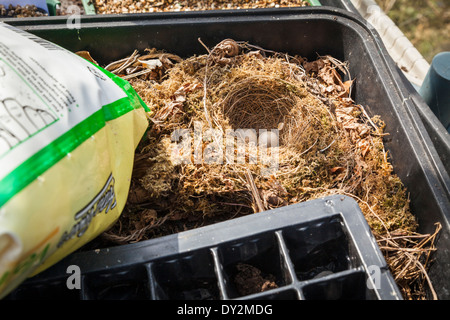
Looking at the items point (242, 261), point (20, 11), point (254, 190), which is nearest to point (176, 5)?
point (20, 11)

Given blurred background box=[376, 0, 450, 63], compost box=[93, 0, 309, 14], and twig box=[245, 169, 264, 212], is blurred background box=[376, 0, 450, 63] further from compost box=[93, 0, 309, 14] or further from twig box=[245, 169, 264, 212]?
twig box=[245, 169, 264, 212]

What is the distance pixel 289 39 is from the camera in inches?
72.9

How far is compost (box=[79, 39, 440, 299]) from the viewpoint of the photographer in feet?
4.51

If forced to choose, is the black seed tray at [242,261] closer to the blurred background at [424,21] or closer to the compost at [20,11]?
the compost at [20,11]

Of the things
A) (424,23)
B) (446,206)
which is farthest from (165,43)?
(424,23)

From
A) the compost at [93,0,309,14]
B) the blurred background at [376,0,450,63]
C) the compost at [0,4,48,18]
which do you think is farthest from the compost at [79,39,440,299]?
the blurred background at [376,0,450,63]

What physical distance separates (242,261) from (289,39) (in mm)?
1202

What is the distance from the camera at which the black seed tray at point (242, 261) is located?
1052 mm

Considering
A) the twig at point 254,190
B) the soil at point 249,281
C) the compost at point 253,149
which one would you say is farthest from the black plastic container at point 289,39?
the soil at point 249,281

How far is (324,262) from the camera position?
124 centimetres

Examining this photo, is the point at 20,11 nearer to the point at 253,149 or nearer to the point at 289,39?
the point at 289,39

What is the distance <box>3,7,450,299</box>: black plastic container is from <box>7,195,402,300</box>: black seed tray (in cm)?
47

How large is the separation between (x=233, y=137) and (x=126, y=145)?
0.54m
